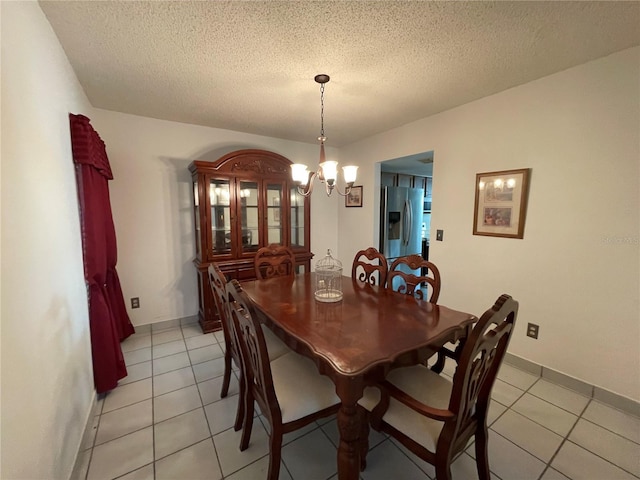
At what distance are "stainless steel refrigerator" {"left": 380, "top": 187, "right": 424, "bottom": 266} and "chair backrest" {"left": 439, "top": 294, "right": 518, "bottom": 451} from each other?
2.69 metres

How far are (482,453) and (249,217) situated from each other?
2775 millimetres

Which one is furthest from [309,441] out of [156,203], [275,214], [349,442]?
[156,203]

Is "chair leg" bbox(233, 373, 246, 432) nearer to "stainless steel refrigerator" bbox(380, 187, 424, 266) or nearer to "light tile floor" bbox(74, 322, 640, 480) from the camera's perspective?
"light tile floor" bbox(74, 322, 640, 480)

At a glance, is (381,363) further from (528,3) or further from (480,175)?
(480,175)

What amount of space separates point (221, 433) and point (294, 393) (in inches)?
28.0

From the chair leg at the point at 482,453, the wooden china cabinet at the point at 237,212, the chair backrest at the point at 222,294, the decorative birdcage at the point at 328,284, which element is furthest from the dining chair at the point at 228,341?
the wooden china cabinet at the point at 237,212

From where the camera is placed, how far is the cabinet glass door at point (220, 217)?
2.88m

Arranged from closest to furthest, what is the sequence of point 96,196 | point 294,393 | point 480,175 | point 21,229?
point 21,229, point 294,393, point 96,196, point 480,175

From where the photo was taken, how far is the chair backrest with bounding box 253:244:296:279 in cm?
248

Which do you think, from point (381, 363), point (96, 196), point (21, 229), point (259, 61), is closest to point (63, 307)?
point (21, 229)

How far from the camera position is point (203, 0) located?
128cm

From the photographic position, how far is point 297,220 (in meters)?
3.51

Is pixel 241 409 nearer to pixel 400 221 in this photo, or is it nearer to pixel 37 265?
pixel 37 265

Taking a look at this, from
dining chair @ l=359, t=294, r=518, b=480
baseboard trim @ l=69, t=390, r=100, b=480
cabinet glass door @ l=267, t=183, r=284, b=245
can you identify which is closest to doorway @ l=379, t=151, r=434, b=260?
cabinet glass door @ l=267, t=183, r=284, b=245
